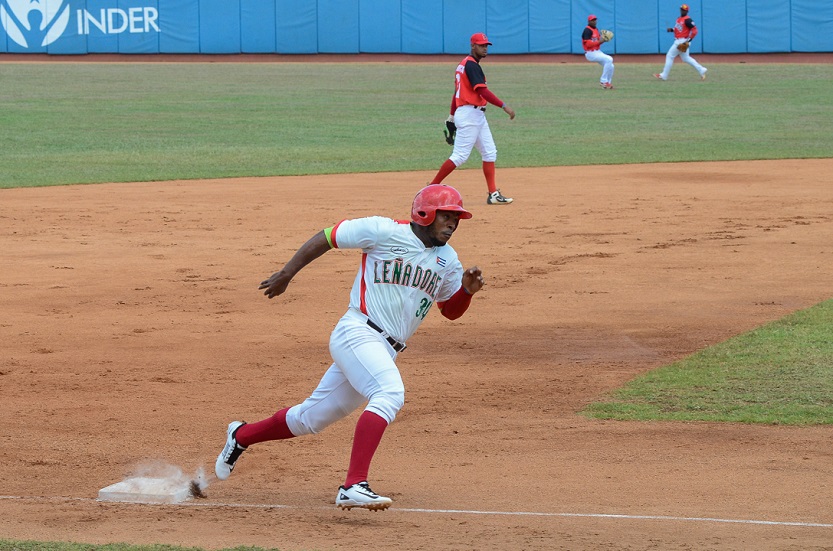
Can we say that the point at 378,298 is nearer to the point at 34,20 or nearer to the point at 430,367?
the point at 430,367

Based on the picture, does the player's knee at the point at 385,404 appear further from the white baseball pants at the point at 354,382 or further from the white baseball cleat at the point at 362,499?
the white baseball cleat at the point at 362,499

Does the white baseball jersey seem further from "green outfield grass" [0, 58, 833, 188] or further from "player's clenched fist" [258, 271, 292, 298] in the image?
"green outfield grass" [0, 58, 833, 188]

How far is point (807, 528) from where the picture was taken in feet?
18.7

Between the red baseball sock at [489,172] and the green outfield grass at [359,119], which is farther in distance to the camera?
the green outfield grass at [359,119]

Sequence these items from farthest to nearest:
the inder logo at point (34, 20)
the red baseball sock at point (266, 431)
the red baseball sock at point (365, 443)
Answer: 1. the inder logo at point (34, 20)
2. the red baseball sock at point (266, 431)
3. the red baseball sock at point (365, 443)

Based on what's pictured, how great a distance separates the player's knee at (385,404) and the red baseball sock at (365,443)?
1.0 inches

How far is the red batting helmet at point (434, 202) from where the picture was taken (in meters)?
6.05

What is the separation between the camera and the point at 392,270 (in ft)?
20.2

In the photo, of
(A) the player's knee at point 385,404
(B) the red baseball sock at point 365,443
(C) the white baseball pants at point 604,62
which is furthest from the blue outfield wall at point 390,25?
(B) the red baseball sock at point 365,443

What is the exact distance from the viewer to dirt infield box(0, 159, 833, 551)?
5.94 meters

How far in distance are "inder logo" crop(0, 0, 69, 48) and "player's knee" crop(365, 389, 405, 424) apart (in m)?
45.5

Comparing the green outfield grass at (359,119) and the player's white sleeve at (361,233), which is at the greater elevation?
the green outfield grass at (359,119)

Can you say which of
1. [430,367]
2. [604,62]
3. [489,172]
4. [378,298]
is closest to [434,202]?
[378,298]

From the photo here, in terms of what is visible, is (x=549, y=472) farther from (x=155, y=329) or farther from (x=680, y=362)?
(x=155, y=329)
